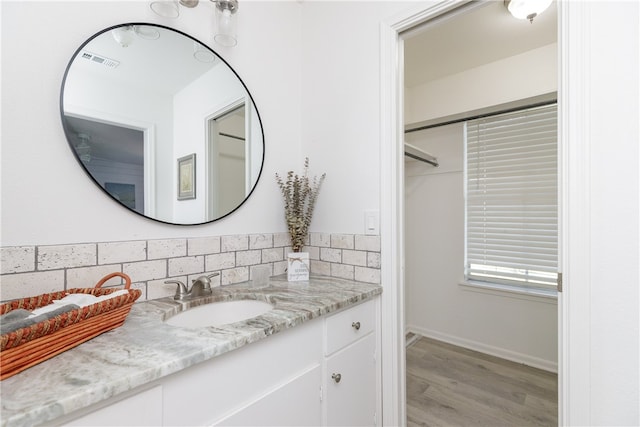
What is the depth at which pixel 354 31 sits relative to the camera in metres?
1.58

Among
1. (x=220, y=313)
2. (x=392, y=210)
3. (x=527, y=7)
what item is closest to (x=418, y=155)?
(x=527, y=7)

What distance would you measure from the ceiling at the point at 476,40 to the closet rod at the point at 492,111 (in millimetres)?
393

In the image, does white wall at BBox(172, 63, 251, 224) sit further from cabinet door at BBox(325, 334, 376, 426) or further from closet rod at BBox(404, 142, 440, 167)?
closet rod at BBox(404, 142, 440, 167)

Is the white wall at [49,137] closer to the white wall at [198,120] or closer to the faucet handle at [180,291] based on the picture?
the white wall at [198,120]

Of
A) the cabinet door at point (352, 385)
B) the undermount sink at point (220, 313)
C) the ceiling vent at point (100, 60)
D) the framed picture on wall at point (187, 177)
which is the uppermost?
the ceiling vent at point (100, 60)

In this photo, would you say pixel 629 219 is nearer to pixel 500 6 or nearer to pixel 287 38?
pixel 500 6

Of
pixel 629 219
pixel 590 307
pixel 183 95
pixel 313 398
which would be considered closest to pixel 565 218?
pixel 629 219

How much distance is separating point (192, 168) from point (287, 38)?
40.5 inches

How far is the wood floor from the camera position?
1736 millimetres

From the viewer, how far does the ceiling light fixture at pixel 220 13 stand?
1204 mm

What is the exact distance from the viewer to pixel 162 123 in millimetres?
1256

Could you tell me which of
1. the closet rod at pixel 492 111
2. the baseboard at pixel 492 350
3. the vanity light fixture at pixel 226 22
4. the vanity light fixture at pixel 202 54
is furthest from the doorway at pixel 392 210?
the baseboard at pixel 492 350

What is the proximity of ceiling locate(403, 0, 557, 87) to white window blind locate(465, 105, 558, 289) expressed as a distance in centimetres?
50

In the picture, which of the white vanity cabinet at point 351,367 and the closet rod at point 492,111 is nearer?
the white vanity cabinet at point 351,367
